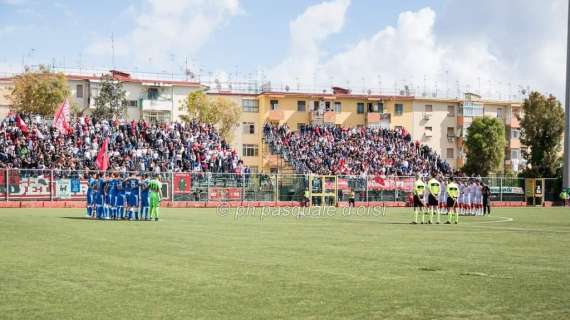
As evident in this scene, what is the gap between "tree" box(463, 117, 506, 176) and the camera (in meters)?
89.9

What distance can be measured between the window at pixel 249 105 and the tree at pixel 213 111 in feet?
11.0

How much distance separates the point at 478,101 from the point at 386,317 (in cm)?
9477

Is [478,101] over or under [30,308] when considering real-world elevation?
over

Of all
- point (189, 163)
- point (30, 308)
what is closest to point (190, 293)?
point (30, 308)

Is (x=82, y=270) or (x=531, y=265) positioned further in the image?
(x=531, y=265)

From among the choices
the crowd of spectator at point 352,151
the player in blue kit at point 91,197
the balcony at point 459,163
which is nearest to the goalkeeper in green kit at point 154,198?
the player in blue kit at point 91,197

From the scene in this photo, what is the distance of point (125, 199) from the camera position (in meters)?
33.3

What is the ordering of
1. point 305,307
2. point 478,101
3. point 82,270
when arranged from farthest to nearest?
point 478,101 → point 82,270 → point 305,307

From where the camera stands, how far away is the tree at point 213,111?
270ft

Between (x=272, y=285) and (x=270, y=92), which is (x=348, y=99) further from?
(x=272, y=285)

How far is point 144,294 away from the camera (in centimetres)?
1092

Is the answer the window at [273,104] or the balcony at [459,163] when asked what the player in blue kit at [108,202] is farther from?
the balcony at [459,163]

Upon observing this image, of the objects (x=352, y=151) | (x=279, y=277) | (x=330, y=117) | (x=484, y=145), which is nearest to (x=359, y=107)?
(x=330, y=117)

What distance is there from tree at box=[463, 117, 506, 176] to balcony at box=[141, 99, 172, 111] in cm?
3405
